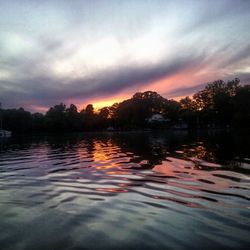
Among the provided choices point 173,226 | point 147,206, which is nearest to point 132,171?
point 147,206

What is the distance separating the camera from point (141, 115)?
397 ft

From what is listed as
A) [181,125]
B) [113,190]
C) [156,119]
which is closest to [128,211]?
[113,190]

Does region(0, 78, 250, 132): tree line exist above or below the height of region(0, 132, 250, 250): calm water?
above

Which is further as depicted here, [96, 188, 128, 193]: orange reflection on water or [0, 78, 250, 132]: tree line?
[0, 78, 250, 132]: tree line

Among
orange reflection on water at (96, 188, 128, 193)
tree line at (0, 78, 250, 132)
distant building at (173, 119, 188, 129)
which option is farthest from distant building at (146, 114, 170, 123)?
orange reflection on water at (96, 188, 128, 193)

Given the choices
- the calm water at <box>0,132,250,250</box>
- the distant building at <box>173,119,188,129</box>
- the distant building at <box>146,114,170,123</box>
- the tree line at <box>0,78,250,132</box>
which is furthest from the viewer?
the distant building at <box>146,114,170,123</box>

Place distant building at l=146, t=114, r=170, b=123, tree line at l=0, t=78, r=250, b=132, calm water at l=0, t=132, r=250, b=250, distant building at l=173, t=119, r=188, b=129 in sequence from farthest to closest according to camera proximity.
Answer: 1. distant building at l=146, t=114, r=170, b=123
2. distant building at l=173, t=119, r=188, b=129
3. tree line at l=0, t=78, r=250, b=132
4. calm water at l=0, t=132, r=250, b=250

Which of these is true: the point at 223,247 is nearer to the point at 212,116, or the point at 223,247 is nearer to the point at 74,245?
the point at 74,245

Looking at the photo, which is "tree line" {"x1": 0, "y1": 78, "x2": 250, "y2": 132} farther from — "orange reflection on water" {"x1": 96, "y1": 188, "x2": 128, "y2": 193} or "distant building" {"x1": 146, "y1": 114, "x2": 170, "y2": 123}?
"orange reflection on water" {"x1": 96, "y1": 188, "x2": 128, "y2": 193}

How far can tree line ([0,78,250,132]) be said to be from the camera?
10662cm

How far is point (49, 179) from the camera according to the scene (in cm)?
1066

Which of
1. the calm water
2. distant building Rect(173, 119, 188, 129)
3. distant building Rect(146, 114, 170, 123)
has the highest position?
distant building Rect(146, 114, 170, 123)

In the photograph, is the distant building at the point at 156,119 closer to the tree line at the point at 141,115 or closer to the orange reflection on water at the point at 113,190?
the tree line at the point at 141,115

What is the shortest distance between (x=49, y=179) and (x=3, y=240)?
5.84 m
